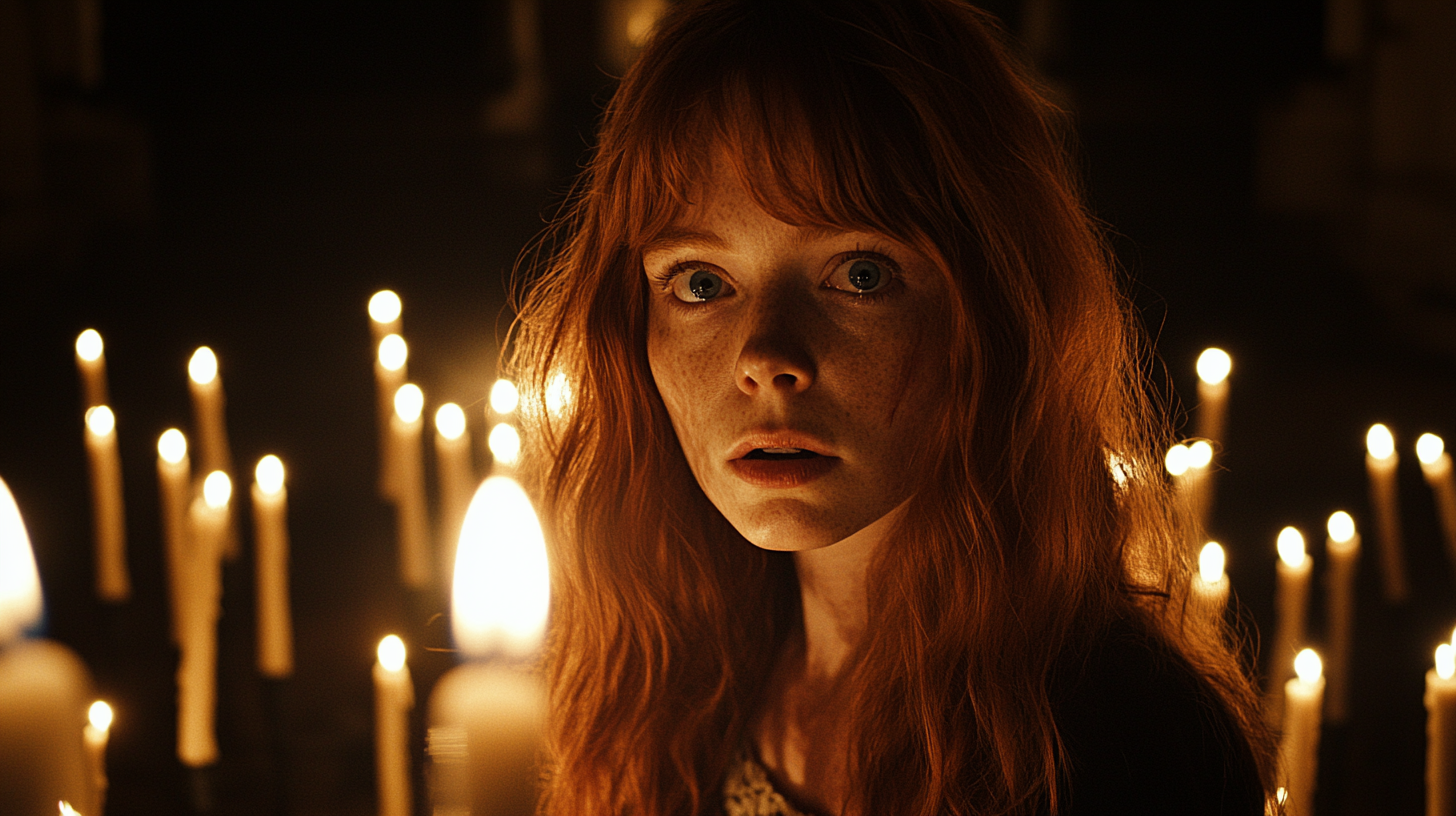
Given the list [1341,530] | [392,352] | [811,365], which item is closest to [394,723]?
[811,365]

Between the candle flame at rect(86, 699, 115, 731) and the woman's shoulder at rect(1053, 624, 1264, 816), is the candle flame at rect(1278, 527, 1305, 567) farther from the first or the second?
the candle flame at rect(86, 699, 115, 731)

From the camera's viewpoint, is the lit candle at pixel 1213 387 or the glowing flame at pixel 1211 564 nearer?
the glowing flame at pixel 1211 564

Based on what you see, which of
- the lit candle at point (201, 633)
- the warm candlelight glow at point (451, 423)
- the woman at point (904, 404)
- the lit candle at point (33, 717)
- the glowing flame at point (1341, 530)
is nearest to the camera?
the lit candle at point (33, 717)

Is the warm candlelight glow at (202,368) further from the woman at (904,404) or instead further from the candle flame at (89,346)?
the woman at (904,404)

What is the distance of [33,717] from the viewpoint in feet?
2.38

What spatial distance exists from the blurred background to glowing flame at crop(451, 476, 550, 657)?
1.06 meters

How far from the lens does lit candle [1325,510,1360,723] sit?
195cm

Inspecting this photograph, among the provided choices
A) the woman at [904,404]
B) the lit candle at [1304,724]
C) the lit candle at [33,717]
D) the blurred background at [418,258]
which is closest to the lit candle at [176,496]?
the blurred background at [418,258]

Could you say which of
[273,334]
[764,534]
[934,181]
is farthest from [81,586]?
[934,181]

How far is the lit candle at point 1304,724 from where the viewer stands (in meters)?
1.50

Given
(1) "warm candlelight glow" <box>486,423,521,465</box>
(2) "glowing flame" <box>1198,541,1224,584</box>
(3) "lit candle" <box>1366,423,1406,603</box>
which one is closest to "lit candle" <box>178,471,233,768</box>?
A: (1) "warm candlelight glow" <box>486,423,521,465</box>

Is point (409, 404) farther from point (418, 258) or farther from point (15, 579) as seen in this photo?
point (418, 258)

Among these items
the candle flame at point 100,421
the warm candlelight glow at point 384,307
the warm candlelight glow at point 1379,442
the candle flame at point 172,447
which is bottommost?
the warm candlelight glow at point 1379,442

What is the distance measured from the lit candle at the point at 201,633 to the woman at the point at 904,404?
0.85m
